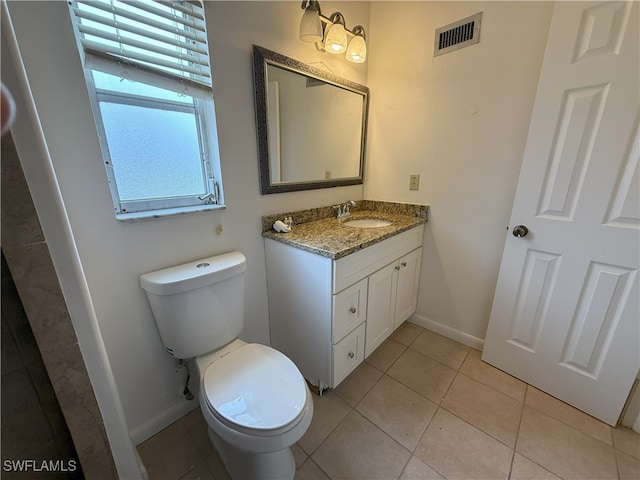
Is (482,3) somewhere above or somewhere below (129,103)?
above

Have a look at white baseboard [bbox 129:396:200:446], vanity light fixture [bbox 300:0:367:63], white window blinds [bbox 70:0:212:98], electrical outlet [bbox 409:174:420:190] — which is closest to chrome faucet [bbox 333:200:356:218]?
electrical outlet [bbox 409:174:420:190]

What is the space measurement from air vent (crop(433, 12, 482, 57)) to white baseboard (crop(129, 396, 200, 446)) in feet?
7.71

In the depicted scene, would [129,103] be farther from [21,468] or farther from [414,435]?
[414,435]

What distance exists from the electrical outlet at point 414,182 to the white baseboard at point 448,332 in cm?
97

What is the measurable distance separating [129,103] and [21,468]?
3.72 feet

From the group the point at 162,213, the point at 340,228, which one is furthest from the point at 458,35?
the point at 162,213

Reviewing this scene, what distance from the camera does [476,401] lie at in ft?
4.48

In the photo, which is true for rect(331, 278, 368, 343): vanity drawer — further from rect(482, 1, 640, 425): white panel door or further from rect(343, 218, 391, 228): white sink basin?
rect(482, 1, 640, 425): white panel door

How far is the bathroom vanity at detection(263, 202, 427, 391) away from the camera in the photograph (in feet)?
3.86

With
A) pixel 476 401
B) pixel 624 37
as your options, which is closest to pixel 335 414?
pixel 476 401

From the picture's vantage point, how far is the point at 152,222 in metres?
1.03

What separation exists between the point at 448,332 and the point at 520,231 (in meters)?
0.89

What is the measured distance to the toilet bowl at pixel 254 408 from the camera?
0.80m

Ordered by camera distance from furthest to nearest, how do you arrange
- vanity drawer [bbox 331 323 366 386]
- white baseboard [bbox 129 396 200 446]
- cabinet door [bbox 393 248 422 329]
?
cabinet door [bbox 393 248 422 329] < vanity drawer [bbox 331 323 366 386] < white baseboard [bbox 129 396 200 446]
